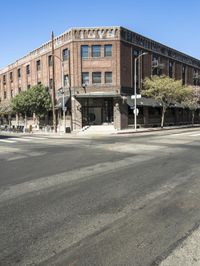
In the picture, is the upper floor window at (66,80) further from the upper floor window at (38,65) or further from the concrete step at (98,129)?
the upper floor window at (38,65)

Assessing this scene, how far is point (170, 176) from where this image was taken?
340 inches

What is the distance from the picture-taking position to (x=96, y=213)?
548cm

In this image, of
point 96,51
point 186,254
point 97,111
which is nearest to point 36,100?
point 97,111

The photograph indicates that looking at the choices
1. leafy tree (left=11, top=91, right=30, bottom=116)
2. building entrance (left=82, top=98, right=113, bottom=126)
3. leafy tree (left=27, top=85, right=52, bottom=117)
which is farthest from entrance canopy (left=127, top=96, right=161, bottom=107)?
leafy tree (left=11, top=91, right=30, bottom=116)

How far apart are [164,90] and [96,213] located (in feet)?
109

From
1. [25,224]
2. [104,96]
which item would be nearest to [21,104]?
[104,96]

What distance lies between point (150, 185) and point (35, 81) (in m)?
40.0

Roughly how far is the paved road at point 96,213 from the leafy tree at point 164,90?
2797 cm

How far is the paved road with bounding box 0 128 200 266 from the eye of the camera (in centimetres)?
393

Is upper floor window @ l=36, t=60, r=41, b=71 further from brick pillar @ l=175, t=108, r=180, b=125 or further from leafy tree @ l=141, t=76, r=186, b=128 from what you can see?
brick pillar @ l=175, t=108, r=180, b=125

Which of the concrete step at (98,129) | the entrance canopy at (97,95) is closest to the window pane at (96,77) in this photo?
the entrance canopy at (97,95)

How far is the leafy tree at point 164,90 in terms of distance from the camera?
3678cm

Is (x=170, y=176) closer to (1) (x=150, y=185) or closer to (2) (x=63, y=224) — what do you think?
(1) (x=150, y=185)

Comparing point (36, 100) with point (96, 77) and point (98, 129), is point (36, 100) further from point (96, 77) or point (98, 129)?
point (98, 129)
